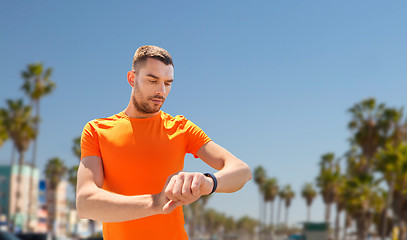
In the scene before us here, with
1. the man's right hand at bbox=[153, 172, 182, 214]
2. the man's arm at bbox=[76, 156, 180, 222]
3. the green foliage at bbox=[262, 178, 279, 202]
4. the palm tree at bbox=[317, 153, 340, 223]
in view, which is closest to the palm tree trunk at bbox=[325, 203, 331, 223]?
the palm tree at bbox=[317, 153, 340, 223]

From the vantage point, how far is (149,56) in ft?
7.40

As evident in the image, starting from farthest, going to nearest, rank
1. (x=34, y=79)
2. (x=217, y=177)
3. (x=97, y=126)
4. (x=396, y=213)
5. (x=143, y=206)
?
(x=396, y=213) < (x=34, y=79) < (x=97, y=126) < (x=217, y=177) < (x=143, y=206)

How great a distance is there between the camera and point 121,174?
7.14 feet

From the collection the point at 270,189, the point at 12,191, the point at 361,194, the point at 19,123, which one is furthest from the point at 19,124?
the point at 270,189

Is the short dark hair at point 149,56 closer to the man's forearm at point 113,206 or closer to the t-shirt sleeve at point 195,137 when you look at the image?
the t-shirt sleeve at point 195,137

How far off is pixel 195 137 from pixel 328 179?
88.5 metres

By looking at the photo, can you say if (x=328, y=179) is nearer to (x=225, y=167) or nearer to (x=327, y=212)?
(x=327, y=212)

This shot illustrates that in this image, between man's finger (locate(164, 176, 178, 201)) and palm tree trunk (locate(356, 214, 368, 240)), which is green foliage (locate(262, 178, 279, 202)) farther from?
man's finger (locate(164, 176, 178, 201))

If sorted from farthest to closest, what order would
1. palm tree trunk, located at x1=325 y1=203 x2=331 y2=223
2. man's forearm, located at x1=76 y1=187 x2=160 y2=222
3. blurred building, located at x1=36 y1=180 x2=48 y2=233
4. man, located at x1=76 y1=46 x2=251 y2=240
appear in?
blurred building, located at x1=36 y1=180 x2=48 y2=233
palm tree trunk, located at x1=325 y1=203 x2=331 y2=223
man, located at x1=76 y1=46 x2=251 y2=240
man's forearm, located at x1=76 y1=187 x2=160 y2=222

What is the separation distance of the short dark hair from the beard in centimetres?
9

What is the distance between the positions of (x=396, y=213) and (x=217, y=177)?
2489 inches

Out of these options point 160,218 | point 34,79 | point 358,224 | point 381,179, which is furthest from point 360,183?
point 160,218

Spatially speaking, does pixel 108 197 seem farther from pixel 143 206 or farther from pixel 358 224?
pixel 358 224

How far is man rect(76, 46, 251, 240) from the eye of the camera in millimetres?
2166
